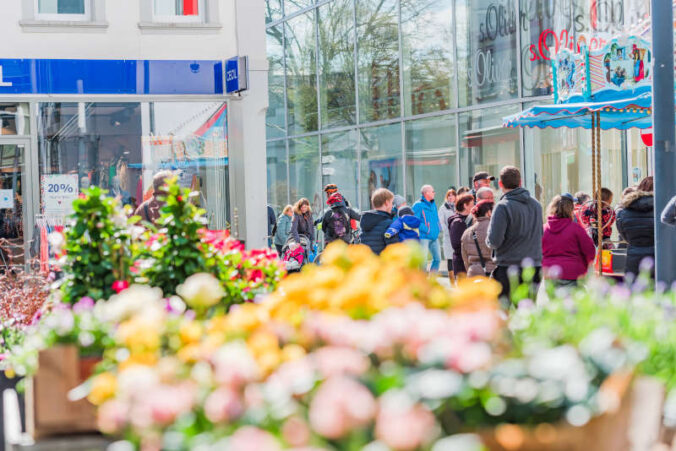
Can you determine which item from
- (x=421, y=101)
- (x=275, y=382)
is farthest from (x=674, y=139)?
(x=421, y=101)

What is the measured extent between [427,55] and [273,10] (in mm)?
8198

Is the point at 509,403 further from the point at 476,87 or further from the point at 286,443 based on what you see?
the point at 476,87

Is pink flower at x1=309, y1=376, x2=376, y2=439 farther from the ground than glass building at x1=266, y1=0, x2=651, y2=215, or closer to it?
closer to it

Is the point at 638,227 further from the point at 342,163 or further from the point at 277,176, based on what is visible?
the point at 277,176

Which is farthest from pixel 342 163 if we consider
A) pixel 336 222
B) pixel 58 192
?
pixel 58 192

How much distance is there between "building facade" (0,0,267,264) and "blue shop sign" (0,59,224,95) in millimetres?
12

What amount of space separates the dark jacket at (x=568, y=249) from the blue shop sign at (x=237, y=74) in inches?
180

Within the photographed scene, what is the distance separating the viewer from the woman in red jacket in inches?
358

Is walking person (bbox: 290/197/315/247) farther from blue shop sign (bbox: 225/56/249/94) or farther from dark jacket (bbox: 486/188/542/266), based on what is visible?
dark jacket (bbox: 486/188/542/266)

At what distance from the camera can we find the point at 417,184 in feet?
75.2

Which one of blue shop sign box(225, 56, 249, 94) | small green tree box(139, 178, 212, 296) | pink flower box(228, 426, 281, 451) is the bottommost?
pink flower box(228, 426, 281, 451)

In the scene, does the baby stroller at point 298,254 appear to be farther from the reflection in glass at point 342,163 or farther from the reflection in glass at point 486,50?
the reflection in glass at point 342,163

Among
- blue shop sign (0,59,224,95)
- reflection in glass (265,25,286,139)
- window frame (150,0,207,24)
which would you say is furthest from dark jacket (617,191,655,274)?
reflection in glass (265,25,286,139)

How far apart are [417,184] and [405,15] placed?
3.71 meters
